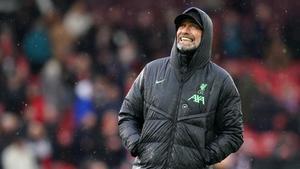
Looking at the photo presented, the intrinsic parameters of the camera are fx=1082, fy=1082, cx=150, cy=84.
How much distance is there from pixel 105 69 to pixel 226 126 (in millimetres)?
6198

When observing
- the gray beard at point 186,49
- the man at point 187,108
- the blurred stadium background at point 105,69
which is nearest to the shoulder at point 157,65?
the man at point 187,108

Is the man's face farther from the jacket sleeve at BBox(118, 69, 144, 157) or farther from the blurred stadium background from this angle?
the blurred stadium background

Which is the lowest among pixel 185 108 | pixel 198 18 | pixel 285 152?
pixel 285 152

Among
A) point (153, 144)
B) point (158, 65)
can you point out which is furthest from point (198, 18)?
point (153, 144)

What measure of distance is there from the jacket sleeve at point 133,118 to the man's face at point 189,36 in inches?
12.9

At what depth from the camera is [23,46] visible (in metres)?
12.8

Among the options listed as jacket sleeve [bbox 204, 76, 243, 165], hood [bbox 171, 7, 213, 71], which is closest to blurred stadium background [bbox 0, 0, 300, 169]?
jacket sleeve [bbox 204, 76, 243, 165]

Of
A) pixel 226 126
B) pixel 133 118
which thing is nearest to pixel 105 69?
pixel 133 118

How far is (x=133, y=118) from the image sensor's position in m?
6.39

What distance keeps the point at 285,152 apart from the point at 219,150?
5028mm

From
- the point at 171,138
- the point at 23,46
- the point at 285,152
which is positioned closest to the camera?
the point at 171,138

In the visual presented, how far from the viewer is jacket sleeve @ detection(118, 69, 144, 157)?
20.7ft

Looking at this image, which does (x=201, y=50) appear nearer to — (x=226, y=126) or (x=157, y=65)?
(x=157, y=65)

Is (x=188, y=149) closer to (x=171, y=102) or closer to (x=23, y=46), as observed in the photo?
(x=171, y=102)
